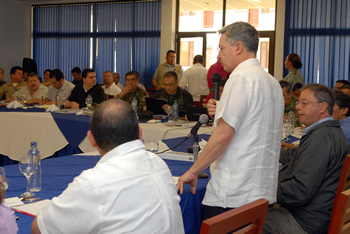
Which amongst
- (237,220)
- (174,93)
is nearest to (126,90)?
(174,93)

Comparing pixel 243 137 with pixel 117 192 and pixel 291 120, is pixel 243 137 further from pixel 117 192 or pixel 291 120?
pixel 291 120

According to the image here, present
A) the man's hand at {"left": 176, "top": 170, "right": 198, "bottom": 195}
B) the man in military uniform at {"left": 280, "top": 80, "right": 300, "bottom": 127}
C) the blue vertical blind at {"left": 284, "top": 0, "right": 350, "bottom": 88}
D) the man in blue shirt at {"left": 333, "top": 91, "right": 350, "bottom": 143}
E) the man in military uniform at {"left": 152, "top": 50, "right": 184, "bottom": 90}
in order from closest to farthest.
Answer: the man's hand at {"left": 176, "top": 170, "right": 198, "bottom": 195} < the man in blue shirt at {"left": 333, "top": 91, "right": 350, "bottom": 143} < the man in military uniform at {"left": 280, "top": 80, "right": 300, "bottom": 127} < the blue vertical blind at {"left": 284, "top": 0, "right": 350, "bottom": 88} < the man in military uniform at {"left": 152, "top": 50, "right": 184, "bottom": 90}

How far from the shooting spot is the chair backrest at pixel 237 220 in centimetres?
92

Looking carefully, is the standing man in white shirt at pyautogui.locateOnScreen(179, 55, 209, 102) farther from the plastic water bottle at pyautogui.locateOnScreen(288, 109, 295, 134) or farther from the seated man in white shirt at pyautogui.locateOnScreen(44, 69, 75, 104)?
the plastic water bottle at pyautogui.locateOnScreen(288, 109, 295, 134)

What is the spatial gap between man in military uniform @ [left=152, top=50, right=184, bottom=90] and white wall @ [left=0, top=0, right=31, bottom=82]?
440 centimetres

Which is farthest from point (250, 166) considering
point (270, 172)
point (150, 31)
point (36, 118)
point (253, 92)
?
point (150, 31)

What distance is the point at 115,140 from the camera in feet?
3.74

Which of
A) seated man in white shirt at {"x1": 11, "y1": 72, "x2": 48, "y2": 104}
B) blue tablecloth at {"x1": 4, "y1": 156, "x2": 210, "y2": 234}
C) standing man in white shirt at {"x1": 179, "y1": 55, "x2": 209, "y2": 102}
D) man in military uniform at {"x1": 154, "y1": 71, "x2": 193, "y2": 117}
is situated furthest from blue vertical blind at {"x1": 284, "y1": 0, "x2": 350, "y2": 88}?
blue tablecloth at {"x1": 4, "y1": 156, "x2": 210, "y2": 234}

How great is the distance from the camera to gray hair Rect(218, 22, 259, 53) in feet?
5.11

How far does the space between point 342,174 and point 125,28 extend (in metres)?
7.95

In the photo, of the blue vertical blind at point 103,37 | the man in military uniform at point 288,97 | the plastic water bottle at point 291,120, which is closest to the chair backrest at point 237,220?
the plastic water bottle at point 291,120

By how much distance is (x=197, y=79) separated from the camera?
743 cm

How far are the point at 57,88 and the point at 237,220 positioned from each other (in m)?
5.46

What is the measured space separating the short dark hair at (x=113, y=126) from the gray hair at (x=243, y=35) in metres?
0.66
